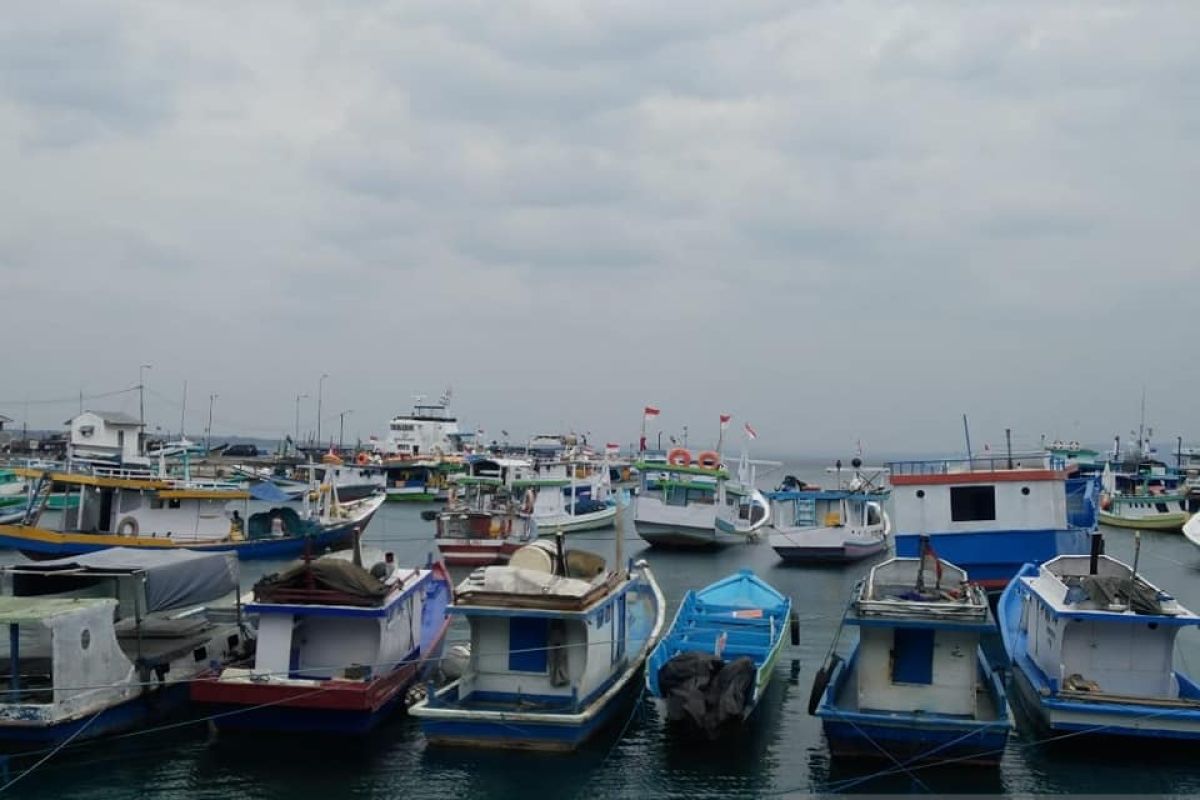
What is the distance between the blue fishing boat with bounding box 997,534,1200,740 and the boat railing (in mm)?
9827

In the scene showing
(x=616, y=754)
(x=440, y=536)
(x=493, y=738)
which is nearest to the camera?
(x=493, y=738)

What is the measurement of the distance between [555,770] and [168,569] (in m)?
8.58

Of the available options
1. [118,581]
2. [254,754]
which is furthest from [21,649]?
[254,754]

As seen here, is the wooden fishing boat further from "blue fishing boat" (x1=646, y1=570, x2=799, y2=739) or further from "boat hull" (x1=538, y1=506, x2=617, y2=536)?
"boat hull" (x1=538, y1=506, x2=617, y2=536)

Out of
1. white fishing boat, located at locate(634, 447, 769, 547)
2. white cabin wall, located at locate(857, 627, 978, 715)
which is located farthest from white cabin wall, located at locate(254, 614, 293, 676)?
white fishing boat, located at locate(634, 447, 769, 547)

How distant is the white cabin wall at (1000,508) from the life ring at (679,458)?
19102mm

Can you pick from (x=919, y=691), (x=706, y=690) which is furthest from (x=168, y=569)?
(x=919, y=691)

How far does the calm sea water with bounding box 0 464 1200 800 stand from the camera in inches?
602

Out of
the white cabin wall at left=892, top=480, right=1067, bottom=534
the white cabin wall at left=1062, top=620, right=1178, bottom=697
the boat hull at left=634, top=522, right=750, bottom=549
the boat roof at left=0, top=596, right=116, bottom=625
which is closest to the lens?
the boat roof at left=0, top=596, right=116, bottom=625

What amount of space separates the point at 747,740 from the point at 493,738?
15.5 feet

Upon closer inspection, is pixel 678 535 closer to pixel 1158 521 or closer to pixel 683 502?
pixel 683 502

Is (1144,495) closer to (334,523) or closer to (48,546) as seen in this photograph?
(334,523)

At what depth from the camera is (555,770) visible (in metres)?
15.7

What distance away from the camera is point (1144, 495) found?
62625 mm
